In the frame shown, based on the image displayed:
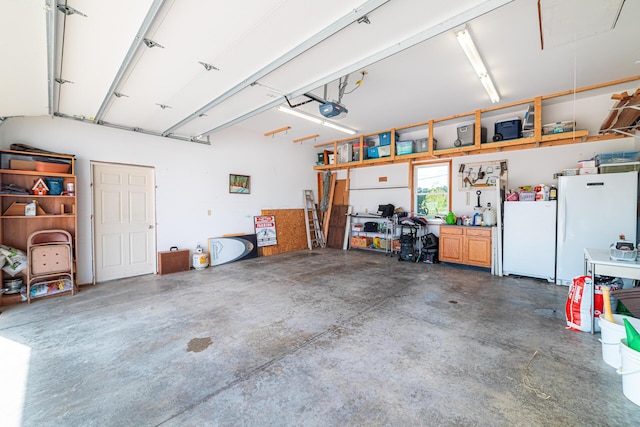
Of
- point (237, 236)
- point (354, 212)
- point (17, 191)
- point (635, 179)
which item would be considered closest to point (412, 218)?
point (354, 212)

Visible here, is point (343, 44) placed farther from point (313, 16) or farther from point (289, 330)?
point (289, 330)

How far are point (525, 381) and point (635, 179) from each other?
403cm

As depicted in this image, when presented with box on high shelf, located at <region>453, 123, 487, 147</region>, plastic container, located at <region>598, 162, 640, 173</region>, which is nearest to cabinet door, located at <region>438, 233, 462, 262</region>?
box on high shelf, located at <region>453, 123, 487, 147</region>

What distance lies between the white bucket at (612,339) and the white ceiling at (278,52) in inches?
83.2

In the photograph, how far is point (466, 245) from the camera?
19.2 feet

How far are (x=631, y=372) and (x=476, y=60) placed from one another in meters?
3.54

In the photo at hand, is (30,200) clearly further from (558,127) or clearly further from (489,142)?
(558,127)

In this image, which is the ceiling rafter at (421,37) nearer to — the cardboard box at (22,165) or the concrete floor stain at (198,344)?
the concrete floor stain at (198,344)

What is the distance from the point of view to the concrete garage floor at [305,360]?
1824 millimetres

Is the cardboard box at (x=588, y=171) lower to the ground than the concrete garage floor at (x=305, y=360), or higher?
higher

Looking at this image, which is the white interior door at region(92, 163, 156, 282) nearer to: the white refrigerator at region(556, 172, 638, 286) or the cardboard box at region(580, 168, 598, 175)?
the white refrigerator at region(556, 172, 638, 286)

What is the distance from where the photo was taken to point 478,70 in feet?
12.2

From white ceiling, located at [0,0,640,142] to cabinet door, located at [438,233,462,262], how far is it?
295 cm

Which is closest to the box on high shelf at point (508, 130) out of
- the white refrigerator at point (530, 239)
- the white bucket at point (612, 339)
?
the white refrigerator at point (530, 239)
